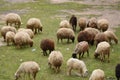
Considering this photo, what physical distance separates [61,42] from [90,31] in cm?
183

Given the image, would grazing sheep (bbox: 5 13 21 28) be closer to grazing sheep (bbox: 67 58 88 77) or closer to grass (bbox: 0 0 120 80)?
grass (bbox: 0 0 120 80)

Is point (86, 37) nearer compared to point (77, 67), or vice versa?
point (77, 67)

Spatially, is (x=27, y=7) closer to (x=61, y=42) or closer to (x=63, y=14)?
(x=63, y=14)

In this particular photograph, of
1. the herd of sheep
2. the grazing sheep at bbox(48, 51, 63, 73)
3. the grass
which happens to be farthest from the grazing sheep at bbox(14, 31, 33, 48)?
the grazing sheep at bbox(48, 51, 63, 73)

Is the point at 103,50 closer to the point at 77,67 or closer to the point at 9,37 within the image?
the point at 77,67

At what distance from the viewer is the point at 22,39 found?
20.4 metres

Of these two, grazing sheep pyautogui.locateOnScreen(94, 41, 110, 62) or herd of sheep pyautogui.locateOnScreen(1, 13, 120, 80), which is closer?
herd of sheep pyautogui.locateOnScreen(1, 13, 120, 80)

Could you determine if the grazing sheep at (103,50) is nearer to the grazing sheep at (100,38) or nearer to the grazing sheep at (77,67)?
the grazing sheep at (100,38)

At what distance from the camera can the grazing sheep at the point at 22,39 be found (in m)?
20.4

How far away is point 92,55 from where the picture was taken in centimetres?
1925

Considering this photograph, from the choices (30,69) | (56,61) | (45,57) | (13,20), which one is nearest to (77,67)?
(56,61)

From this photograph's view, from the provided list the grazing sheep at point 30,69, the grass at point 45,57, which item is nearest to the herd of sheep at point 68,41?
the grazing sheep at point 30,69

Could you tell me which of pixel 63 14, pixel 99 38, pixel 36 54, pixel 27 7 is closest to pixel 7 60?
pixel 36 54

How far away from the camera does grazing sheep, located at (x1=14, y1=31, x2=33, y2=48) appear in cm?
2038
